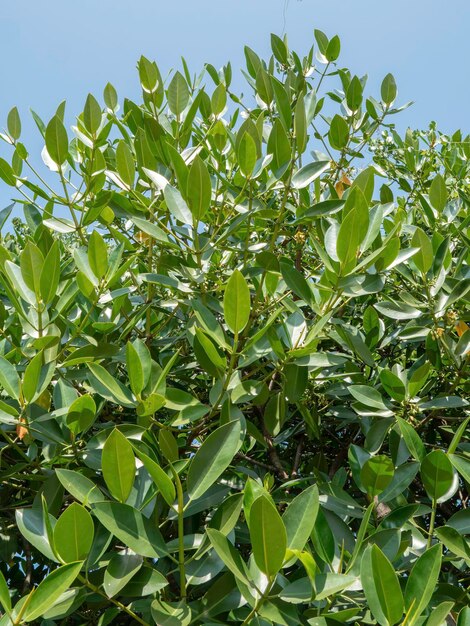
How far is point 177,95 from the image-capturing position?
5.64 ft

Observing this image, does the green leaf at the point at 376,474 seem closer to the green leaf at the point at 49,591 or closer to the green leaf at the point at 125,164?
the green leaf at the point at 49,591

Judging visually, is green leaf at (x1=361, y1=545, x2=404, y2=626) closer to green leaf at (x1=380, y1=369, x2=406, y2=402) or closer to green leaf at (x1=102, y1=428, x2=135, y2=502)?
green leaf at (x1=102, y1=428, x2=135, y2=502)

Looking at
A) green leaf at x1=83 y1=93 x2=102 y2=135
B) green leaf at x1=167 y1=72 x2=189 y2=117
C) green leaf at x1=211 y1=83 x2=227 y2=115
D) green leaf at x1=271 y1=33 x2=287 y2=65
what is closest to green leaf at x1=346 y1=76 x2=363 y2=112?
green leaf at x1=271 y1=33 x2=287 y2=65

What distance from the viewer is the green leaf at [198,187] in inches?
47.3

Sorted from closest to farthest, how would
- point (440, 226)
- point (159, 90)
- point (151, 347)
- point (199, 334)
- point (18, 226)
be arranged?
point (199, 334), point (151, 347), point (159, 90), point (440, 226), point (18, 226)

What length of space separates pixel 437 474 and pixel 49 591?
1.97 feet

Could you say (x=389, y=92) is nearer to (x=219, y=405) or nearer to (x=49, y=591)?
(x=219, y=405)

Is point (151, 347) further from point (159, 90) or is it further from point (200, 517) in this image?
point (159, 90)

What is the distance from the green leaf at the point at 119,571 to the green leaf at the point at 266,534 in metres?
0.21

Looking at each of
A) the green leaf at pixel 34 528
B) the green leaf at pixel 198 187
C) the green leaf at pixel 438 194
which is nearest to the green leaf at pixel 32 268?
the green leaf at pixel 198 187

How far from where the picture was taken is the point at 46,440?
119 cm

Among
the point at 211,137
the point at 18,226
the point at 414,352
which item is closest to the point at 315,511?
the point at 211,137

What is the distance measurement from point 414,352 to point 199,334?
1.17 meters

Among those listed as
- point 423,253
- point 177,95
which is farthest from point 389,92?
point 423,253
